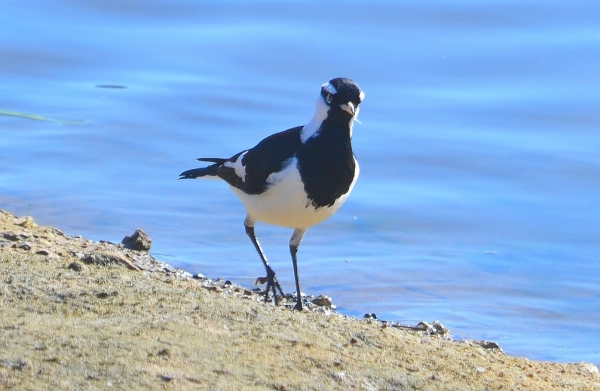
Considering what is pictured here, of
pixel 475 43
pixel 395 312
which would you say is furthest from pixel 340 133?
pixel 475 43

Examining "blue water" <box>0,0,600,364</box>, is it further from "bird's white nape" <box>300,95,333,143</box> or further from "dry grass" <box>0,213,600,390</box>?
"dry grass" <box>0,213,600,390</box>

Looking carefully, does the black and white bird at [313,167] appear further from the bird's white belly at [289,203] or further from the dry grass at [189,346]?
the dry grass at [189,346]

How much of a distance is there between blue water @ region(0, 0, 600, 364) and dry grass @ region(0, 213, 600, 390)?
240 cm

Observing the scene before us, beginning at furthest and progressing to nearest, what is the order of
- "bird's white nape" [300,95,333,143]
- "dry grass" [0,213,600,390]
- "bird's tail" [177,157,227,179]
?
"bird's tail" [177,157,227,179] < "bird's white nape" [300,95,333,143] < "dry grass" [0,213,600,390]

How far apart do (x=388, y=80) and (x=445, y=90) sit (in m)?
0.64

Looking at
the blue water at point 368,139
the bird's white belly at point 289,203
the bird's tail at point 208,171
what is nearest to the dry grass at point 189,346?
the bird's white belly at point 289,203

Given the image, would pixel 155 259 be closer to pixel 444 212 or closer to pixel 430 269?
pixel 430 269

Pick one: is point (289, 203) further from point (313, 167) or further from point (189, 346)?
point (189, 346)

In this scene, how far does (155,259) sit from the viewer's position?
8375 mm

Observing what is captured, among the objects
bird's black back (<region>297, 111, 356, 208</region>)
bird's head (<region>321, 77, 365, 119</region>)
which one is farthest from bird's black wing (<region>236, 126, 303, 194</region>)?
bird's head (<region>321, 77, 365, 119</region>)

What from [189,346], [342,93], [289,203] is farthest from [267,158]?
[189,346]

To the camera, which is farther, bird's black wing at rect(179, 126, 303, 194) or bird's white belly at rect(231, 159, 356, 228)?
bird's black wing at rect(179, 126, 303, 194)

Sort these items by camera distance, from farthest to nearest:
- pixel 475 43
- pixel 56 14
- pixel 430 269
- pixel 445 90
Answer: pixel 56 14 → pixel 475 43 → pixel 445 90 → pixel 430 269

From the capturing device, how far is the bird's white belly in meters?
6.95
